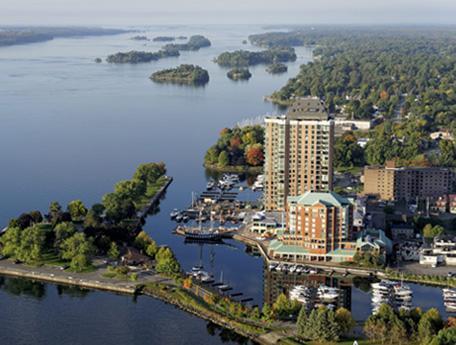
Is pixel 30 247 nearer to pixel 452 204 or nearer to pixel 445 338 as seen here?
pixel 445 338

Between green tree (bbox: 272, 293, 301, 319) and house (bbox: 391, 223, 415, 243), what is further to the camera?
house (bbox: 391, 223, 415, 243)

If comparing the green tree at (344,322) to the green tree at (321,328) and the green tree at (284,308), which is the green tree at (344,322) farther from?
the green tree at (284,308)

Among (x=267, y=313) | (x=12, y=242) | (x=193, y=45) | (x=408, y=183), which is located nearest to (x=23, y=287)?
(x=12, y=242)

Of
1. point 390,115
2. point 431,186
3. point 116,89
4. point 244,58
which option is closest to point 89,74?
point 116,89

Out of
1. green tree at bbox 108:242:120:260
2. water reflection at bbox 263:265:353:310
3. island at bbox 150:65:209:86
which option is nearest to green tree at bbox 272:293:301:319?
water reflection at bbox 263:265:353:310

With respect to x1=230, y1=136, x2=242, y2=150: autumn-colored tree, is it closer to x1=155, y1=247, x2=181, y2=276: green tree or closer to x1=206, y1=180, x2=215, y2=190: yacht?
x1=206, y1=180, x2=215, y2=190: yacht
